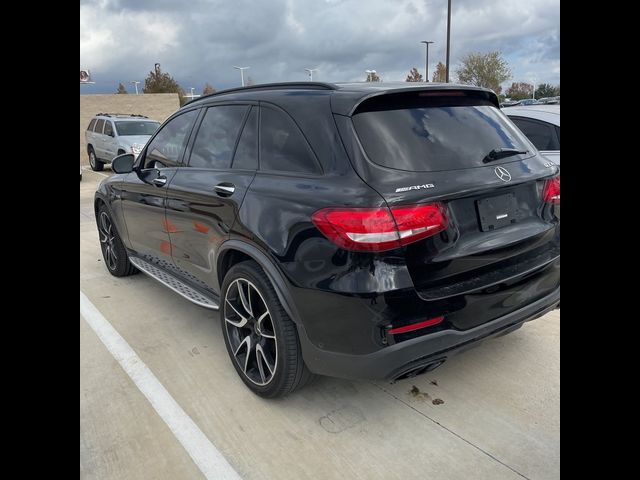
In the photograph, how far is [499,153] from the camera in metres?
2.75

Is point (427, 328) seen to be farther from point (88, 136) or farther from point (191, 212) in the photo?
point (88, 136)

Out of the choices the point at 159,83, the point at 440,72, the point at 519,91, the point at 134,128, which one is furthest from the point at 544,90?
the point at 134,128

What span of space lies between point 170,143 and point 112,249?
74.0 inches

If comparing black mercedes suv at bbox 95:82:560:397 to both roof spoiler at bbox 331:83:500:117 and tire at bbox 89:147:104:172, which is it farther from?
tire at bbox 89:147:104:172

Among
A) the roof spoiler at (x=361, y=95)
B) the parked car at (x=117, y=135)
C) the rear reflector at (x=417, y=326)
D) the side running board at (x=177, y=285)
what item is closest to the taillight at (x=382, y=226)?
the rear reflector at (x=417, y=326)

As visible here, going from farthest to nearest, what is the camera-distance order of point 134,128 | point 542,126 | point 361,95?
point 134,128
point 542,126
point 361,95

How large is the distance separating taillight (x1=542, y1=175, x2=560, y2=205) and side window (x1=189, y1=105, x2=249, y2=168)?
6.23 ft

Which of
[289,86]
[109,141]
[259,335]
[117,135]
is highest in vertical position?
[117,135]

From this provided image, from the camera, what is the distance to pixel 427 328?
2271 millimetres

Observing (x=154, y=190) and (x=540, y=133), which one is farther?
(x=540, y=133)

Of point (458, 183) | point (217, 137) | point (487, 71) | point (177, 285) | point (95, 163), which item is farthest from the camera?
point (487, 71)

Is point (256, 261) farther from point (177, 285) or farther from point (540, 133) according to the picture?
point (540, 133)

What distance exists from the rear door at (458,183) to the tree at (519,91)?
70169 millimetres
